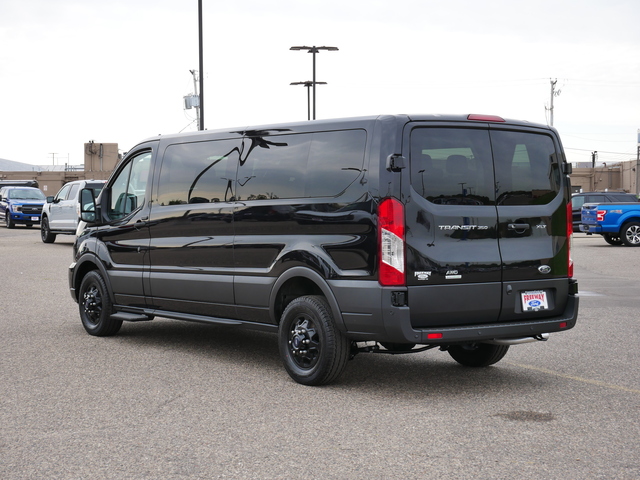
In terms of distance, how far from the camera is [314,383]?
6.88 meters

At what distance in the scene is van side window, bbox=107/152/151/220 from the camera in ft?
30.1

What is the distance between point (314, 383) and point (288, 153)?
193 centimetres

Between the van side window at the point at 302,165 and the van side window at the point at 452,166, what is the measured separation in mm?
460

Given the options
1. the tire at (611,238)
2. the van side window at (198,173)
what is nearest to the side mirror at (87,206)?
the van side window at (198,173)

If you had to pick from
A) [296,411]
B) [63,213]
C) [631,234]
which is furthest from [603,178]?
[296,411]

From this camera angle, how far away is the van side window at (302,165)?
22.2 ft

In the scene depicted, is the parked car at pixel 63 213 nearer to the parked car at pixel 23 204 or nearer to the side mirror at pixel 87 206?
the parked car at pixel 23 204

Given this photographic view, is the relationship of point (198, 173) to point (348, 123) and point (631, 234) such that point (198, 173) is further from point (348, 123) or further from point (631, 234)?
point (631, 234)

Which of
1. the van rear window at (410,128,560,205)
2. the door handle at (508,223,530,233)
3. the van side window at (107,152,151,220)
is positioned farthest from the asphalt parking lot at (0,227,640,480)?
the van rear window at (410,128,560,205)

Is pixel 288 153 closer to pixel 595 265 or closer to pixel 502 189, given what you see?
pixel 502 189

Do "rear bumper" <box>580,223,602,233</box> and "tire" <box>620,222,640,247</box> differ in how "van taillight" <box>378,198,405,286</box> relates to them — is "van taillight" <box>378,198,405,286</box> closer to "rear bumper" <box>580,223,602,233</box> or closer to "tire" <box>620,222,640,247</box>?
"rear bumper" <box>580,223,602,233</box>

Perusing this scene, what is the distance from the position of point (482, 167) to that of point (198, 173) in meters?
2.84

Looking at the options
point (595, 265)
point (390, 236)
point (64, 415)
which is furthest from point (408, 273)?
point (595, 265)

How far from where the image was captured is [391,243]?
20.9 ft
